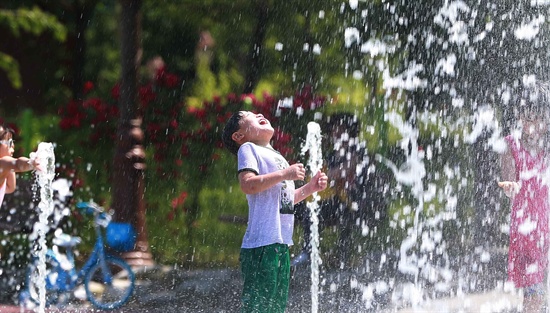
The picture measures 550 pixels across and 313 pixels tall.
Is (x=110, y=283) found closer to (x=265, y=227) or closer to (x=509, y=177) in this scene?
(x=265, y=227)

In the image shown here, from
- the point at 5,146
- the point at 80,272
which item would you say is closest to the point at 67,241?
the point at 80,272

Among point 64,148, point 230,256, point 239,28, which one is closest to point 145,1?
point 239,28

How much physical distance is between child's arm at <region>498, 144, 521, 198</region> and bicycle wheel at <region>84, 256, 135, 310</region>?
300cm

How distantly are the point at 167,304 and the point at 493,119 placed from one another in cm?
647

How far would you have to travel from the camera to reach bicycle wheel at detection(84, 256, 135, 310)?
630 centimetres

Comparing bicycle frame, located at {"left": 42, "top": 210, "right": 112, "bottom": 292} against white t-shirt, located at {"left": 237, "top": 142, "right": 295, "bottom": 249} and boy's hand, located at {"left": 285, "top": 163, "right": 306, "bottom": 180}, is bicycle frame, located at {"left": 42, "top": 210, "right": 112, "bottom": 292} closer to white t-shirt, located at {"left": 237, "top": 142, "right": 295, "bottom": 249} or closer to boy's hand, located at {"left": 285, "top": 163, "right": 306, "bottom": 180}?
A: white t-shirt, located at {"left": 237, "top": 142, "right": 295, "bottom": 249}

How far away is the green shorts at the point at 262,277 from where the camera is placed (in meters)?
3.71

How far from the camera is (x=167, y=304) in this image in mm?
6414

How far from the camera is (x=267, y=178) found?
3.64 meters

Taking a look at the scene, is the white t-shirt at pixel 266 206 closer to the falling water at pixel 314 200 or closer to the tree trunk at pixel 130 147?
the falling water at pixel 314 200

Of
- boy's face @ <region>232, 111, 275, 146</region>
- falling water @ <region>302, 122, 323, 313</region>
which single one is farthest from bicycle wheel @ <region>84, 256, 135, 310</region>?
boy's face @ <region>232, 111, 275, 146</region>

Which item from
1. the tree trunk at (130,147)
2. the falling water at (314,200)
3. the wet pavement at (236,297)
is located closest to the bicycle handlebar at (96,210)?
the wet pavement at (236,297)

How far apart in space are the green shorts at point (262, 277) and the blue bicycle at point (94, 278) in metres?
2.71

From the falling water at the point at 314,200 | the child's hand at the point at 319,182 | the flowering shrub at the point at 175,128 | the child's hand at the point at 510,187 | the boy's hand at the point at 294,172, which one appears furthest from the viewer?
the flowering shrub at the point at 175,128
